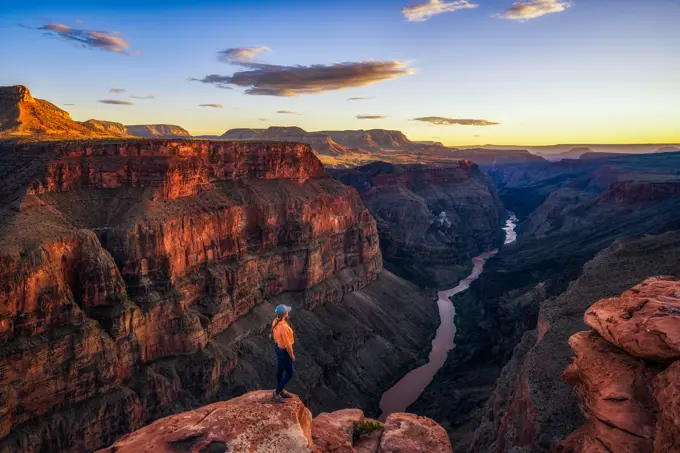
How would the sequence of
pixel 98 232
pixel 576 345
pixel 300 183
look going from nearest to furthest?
pixel 576 345 → pixel 98 232 → pixel 300 183

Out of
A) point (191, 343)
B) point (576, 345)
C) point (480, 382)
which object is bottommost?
point (480, 382)

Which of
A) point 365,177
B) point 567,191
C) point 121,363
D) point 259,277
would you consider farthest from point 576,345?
point 567,191

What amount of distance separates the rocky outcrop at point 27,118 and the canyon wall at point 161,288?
1696 cm

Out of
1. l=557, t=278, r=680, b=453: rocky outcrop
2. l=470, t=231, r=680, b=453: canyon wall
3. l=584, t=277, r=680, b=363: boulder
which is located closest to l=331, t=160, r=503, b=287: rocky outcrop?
l=470, t=231, r=680, b=453: canyon wall

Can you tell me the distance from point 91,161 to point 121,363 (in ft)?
81.0

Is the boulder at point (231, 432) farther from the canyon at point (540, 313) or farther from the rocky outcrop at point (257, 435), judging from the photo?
the canyon at point (540, 313)

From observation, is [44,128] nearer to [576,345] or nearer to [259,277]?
[259,277]

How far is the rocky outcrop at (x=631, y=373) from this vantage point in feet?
47.9

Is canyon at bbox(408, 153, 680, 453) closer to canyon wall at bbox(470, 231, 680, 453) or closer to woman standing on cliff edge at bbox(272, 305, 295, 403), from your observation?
canyon wall at bbox(470, 231, 680, 453)

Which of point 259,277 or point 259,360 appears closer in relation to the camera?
point 259,360

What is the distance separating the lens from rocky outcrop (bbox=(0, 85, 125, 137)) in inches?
2640

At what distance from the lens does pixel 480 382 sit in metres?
64.1

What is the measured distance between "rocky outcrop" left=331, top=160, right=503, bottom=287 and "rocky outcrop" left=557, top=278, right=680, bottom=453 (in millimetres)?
96621

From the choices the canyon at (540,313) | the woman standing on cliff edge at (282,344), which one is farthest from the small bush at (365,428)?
the canyon at (540,313)
